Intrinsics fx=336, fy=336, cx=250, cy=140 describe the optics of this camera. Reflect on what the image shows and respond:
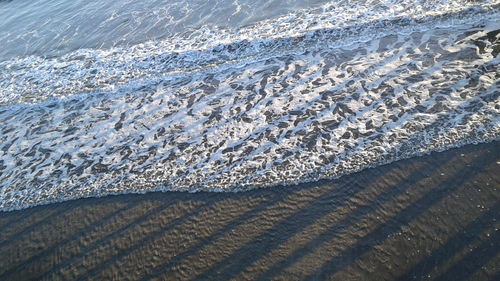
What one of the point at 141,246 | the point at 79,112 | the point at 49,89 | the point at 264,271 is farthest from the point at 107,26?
the point at 264,271

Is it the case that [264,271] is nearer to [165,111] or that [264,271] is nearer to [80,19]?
[165,111]

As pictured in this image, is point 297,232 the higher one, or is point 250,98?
point 250,98

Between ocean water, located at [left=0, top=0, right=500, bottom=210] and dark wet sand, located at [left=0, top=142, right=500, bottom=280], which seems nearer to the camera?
dark wet sand, located at [left=0, top=142, right=500, bottom=280]

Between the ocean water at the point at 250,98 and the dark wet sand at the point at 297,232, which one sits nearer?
the dark wet sand at the point at 297,232

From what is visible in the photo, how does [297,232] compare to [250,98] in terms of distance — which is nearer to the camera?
[297,232]
